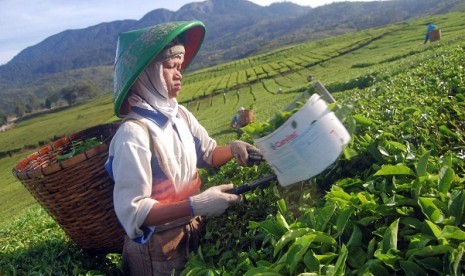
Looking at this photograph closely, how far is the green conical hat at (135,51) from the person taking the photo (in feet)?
8.33

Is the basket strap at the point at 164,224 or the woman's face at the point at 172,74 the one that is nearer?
the basket strap at the point at 164,224

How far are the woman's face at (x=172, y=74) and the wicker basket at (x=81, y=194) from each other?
0.62 meters

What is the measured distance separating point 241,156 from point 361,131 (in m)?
0.88

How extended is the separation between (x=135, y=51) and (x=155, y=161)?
73cm

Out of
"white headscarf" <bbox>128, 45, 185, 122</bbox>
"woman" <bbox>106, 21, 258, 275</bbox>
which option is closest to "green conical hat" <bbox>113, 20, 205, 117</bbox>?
"woman" <bbox>106, 21, 258, 275</bbox>

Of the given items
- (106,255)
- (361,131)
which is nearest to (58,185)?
(106,255)

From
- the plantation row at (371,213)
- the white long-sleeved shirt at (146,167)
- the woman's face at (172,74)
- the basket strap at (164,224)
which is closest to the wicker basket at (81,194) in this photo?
the white long-sleeved shirt at (146,167)

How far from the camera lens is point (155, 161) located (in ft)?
8.55

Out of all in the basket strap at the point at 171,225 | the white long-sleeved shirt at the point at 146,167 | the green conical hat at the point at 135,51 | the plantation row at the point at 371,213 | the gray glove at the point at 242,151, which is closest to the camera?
the plantation row at the point at 371,213

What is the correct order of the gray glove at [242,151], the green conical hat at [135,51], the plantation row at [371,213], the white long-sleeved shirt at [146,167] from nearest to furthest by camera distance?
the plantation row at [371,213] → the white long-sleeved shirt at [146,167] → the green conical hat at [135,51] → the gray glove at [242,151]

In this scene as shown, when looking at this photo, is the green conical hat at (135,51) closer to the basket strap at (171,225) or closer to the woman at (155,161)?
the woman at (155,161)

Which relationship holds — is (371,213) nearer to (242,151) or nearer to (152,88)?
(242,151)

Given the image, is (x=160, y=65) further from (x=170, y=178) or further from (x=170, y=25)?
(x=170, y=178)

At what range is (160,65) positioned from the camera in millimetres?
2709
